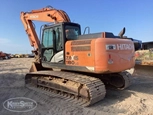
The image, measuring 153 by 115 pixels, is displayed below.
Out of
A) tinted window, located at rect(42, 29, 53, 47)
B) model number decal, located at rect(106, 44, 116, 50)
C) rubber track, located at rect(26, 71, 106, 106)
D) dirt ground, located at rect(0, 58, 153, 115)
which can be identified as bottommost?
dirt ground, located at rect(0, 58, 153, 115)

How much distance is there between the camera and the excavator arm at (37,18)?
6.98 metres

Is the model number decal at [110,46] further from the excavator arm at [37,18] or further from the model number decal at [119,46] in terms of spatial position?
the excavator arm at [37,18]

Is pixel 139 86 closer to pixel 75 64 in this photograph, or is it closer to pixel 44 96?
pixel 75 64

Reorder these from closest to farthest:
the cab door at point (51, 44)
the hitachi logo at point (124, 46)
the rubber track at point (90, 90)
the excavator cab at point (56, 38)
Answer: the rubber track at point (90, 90) < the hitachi logo at point (124, 46) < the excavator cab at point (56, 38) < the cab door at point (51, 44)

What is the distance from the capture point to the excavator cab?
210 inches

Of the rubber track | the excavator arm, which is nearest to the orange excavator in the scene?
the rubber track

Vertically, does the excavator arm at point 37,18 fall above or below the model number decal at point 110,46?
above

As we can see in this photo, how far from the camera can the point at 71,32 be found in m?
5.53

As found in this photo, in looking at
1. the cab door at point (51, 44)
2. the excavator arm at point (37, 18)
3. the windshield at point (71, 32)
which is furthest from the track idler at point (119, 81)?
the excavator arm at point (37, 18)

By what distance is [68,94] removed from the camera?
505 centimetres

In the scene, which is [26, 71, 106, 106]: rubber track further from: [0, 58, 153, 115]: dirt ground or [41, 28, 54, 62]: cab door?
[41, 28, 54, 62]: cab door

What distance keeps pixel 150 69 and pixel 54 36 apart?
4.44 meters

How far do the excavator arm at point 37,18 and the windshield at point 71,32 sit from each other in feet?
4.08

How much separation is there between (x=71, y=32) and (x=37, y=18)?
314 centimetres
